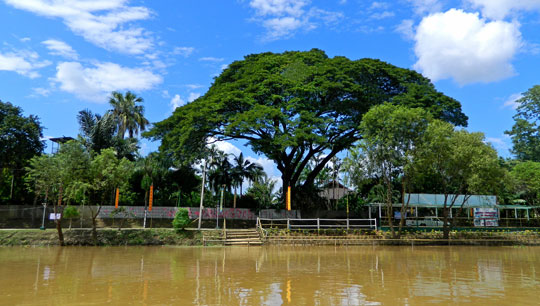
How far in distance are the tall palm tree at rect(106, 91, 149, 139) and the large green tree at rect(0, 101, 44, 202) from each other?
9.78 metres

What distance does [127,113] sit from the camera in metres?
45.4

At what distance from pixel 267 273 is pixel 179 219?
13901mm

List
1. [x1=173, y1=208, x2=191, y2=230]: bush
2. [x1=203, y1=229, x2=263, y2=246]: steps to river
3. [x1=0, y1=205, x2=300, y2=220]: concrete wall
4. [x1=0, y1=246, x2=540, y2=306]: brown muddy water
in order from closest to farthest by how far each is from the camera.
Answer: [x1=0, y1=246, x2=540, y2=306]: brown muddy water
[x1=203, y1=229, x2=263, y2=246]: steps to river
[x1=173, y1=208, x2=191, y2=230]: bush
[x1=0, y1=205, x2=300, y2=220]: concrete wall

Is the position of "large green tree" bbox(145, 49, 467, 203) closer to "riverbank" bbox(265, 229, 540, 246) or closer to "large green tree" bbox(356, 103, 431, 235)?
"large green tree" bbox(356, 103, 431, 235)

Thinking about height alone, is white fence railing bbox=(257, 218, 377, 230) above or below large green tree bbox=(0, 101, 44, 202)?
below

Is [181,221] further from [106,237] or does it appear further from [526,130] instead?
[526,130]

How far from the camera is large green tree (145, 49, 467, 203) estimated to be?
1091 inches

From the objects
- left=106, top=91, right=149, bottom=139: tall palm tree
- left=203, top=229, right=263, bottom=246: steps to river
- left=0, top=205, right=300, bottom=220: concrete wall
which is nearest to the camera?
left=203, top=229, right=263, bottom=246: steps to river

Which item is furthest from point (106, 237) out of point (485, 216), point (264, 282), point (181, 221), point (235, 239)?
point (485, 216)

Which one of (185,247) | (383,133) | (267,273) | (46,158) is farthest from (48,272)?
(383,133)

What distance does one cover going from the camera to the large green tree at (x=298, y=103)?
27719mm

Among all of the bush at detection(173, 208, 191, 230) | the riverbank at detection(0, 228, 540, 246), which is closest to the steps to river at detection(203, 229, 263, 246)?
the riverbank at detection(0, 228, 540, 246)

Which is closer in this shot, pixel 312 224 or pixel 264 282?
pixel 264 282

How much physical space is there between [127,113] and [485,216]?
39214mm
